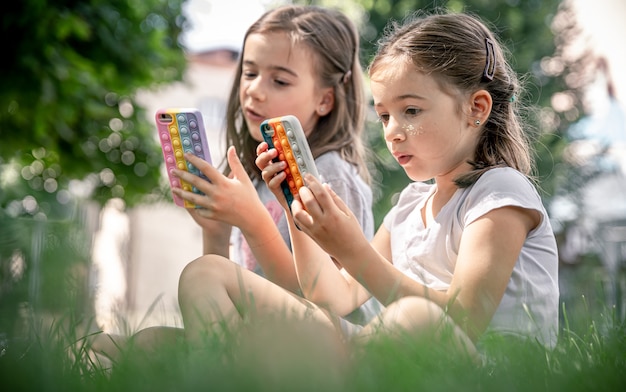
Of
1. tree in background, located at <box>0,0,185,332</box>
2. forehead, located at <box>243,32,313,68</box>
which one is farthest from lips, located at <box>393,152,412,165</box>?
tree in background, located at <box>0,0,185,332</box>

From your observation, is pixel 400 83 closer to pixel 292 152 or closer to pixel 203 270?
pixel 292 152

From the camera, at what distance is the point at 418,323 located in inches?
53.4

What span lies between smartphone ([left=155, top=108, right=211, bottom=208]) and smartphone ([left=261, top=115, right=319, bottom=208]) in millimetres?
267

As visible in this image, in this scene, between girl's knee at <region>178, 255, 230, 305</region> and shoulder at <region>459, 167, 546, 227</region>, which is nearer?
girl's knee at <region>178, 255, 230, 305</region>

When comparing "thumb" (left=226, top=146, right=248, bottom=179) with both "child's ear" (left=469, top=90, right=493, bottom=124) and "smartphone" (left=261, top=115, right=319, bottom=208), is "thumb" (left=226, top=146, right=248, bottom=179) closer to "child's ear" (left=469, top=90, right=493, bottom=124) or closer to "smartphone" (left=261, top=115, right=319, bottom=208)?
"smartphone" (left=261, top=115, right=319, bottom=208)

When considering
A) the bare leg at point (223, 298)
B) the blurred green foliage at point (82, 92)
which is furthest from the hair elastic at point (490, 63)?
the blurred green foliage at point (82, 92)

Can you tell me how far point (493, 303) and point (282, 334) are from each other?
25.0 inches

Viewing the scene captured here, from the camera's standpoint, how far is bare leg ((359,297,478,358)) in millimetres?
1292

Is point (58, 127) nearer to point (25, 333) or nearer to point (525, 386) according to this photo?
point (25, 333)

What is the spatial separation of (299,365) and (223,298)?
1.95 feet

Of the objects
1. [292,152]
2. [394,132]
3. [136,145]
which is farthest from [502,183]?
[136,145]

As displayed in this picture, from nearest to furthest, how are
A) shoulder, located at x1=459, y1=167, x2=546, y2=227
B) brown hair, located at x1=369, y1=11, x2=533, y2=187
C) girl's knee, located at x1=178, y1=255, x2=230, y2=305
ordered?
1. girl's knee, located at x1=178, y1=255, x2=230, y2=305
2. shoulder, located at x1=459, y1=167, x2=546, y2=227
3. brown hair, located at x1=369, y1=11, x2=533, y2=187

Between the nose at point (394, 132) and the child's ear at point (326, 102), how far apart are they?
827 mm

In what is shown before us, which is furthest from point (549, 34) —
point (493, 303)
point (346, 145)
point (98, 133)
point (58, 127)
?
point (493, 303)
